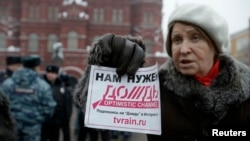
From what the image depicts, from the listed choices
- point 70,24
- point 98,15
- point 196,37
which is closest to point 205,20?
point 196,37

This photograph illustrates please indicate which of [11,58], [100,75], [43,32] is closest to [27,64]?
[11,58]

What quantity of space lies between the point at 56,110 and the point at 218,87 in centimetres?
508

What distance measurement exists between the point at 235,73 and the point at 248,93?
0.11 m

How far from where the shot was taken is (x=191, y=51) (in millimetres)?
1641

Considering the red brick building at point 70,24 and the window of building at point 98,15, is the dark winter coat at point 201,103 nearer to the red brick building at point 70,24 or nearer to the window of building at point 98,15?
the red brick building at point 70,24

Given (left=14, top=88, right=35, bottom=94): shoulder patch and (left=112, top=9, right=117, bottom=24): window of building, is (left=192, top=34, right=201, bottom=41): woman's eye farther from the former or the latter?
(left=112, top=9, right=117, bottom=24): window of building

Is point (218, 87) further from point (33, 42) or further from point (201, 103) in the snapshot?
point (33, 42)

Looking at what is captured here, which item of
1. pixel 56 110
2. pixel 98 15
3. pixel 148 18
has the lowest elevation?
pixel 56 110

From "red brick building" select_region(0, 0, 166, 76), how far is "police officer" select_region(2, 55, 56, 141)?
29160mm

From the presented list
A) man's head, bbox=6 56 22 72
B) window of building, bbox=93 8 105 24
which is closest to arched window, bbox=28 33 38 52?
window of building, bbox=93 8 105 24

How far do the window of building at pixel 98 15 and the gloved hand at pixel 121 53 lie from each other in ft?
116

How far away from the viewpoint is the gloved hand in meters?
1.62

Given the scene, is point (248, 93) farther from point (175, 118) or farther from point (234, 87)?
point (175, 118)

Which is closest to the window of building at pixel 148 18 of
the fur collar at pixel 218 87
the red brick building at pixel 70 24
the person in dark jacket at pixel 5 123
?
the red brick building at pixel 70 24
